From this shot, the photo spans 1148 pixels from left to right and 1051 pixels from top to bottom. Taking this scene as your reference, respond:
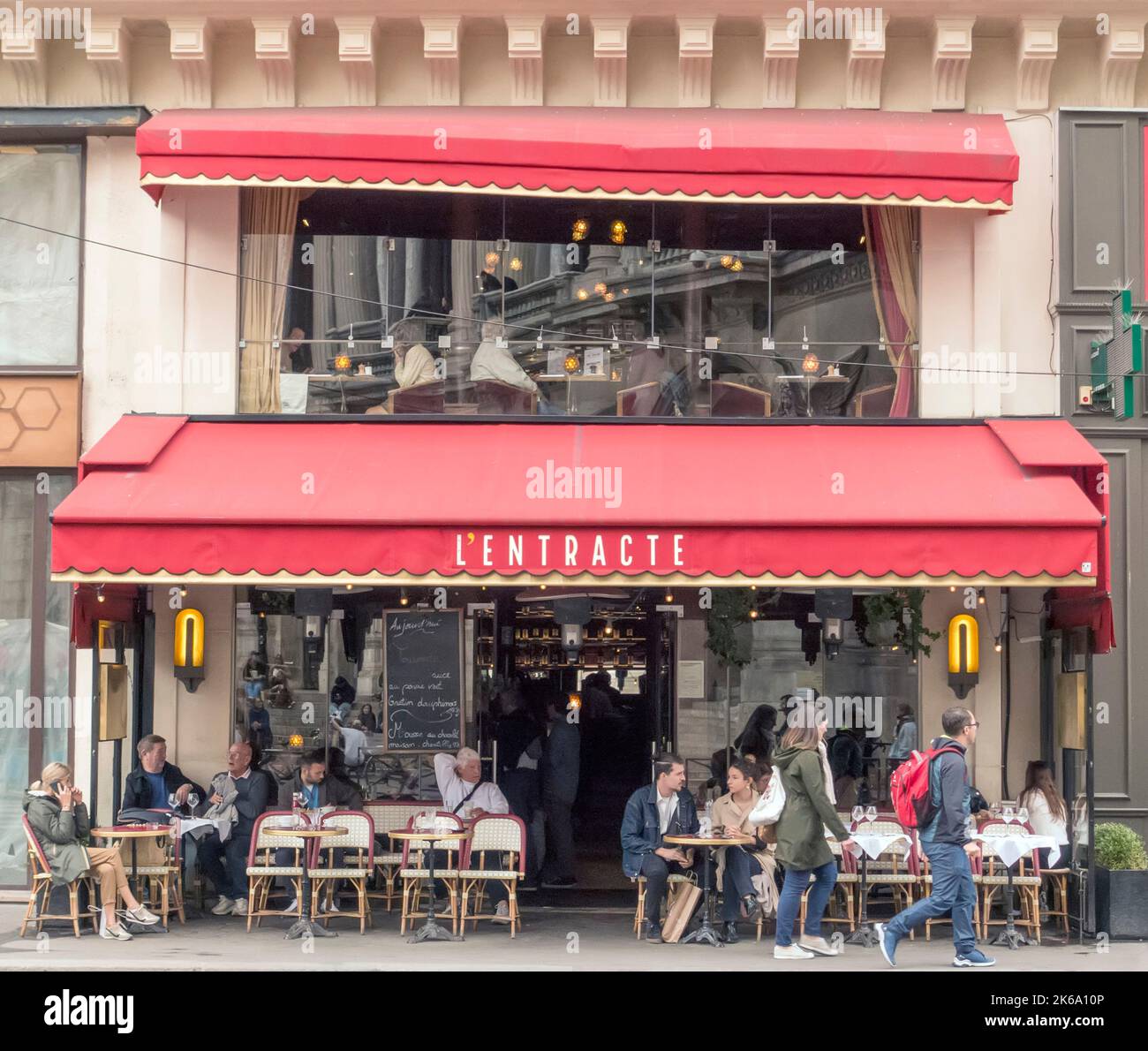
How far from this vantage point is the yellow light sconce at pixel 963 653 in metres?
13.6

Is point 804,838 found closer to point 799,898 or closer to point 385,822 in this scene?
point 799,898

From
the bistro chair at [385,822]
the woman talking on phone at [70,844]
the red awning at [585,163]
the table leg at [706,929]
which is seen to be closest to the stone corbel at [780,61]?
the red awning at [585,163]

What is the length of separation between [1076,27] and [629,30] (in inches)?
161

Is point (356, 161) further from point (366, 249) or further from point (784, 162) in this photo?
point (784, 162)

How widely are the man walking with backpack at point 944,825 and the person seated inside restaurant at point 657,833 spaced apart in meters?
2.13

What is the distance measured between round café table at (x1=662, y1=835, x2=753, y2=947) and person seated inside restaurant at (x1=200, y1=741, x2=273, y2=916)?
145 inches

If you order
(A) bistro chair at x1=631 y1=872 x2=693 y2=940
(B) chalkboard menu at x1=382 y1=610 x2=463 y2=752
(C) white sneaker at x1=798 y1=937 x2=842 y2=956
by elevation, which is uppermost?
(B) chalkboard menu at x1=382 y1=610 x2=463 y2=752

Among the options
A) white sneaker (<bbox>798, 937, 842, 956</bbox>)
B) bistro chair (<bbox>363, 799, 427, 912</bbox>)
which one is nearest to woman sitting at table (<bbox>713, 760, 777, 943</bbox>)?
white sneaker (<bbox>798, 937, 842, 956</bbox>)

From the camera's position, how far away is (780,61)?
46.8ft

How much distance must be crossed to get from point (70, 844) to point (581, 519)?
4766 millimetres

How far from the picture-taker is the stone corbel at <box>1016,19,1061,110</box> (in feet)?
46.1

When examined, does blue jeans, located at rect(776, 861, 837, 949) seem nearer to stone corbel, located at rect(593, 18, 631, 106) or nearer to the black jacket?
the black jacket

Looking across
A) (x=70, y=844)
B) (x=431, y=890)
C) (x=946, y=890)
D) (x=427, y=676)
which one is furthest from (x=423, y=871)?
(x=946, y=890)
